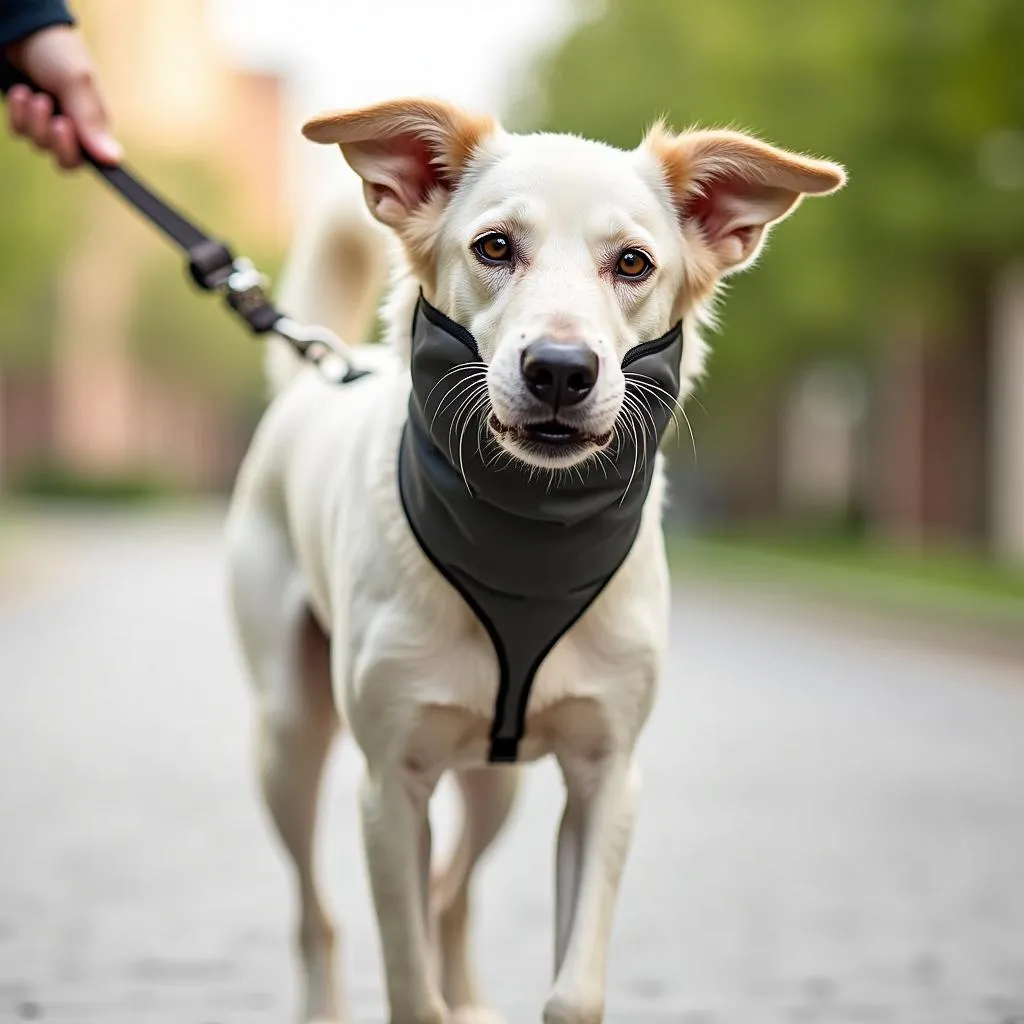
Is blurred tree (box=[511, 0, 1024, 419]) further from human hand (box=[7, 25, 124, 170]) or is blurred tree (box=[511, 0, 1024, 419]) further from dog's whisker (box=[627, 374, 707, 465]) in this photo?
dog's whisker (box=[627, 374, 707, 465])

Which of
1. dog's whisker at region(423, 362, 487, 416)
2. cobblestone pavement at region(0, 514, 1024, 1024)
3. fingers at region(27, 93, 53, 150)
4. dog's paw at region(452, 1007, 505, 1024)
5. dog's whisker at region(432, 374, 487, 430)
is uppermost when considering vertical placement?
fingers at region(27, 93, 53, 150)

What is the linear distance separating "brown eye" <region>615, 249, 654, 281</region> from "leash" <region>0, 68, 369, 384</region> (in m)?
1.44

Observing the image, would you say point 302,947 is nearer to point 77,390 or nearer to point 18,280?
point 18,280

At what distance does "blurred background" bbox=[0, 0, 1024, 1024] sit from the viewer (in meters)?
5.99

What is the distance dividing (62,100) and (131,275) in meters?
58.4

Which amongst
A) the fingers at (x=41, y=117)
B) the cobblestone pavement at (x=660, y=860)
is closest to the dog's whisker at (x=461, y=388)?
the fingers at (x=41, y=117)

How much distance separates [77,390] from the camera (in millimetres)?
62250

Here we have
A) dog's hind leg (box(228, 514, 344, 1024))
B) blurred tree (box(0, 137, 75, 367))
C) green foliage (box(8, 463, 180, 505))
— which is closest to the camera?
dog's hind leg (box(228, 514, 344, 1024))

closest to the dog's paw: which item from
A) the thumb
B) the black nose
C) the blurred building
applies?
the black nose

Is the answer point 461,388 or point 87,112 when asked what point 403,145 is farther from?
point 87,112

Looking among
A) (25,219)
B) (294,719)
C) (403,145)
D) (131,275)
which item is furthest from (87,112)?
(131,275)

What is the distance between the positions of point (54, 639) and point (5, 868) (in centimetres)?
948

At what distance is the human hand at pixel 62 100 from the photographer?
194 inches

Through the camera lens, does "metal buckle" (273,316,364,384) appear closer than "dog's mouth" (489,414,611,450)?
No
